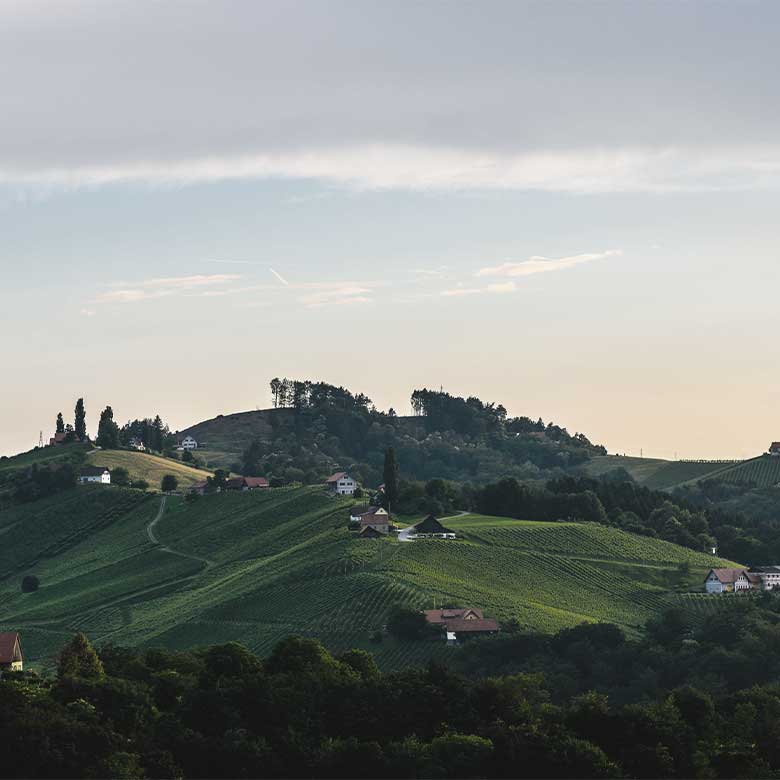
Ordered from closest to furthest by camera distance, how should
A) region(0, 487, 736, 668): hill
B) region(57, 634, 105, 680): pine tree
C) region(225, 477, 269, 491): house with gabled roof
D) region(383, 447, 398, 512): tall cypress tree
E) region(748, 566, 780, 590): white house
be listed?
region(57, 634, 105, 680): pine tree < region(0, 487, 736, 668): hill < region(748, 566, 780, 590): white house < region(383, 447, 398, 512): tall cypress tree < region(225, 477, 269, 491): house with gabled roof

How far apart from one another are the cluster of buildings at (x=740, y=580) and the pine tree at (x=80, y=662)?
211ft

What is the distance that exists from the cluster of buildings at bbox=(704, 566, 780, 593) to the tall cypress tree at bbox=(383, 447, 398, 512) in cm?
3413

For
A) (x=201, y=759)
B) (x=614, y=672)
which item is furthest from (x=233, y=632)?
(x=201, y=759)

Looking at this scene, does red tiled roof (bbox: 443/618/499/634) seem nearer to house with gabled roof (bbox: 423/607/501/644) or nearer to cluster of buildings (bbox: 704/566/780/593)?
house with gabled roof (bbox: 423/607/501/644)

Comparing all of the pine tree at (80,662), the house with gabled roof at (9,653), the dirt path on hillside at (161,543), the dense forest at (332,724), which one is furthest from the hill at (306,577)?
the dense forest at (332,724)

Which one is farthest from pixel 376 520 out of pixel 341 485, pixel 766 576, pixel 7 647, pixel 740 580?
pixel 7 647

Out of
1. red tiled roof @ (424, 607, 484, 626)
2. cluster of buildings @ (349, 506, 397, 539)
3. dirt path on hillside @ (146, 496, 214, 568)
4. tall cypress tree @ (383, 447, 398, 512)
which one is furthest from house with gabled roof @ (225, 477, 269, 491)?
red tiled roof @ (424, 607, 484, 626)

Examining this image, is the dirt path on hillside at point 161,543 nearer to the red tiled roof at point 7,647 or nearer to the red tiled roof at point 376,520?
the red tiled roof at point 376,520

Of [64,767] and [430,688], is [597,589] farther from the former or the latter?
[64,767]

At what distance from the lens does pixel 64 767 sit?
224 feet

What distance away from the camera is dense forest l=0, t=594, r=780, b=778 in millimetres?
69250

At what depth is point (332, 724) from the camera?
77250mm

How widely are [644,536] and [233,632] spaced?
50805mm

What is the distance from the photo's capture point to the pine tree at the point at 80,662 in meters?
86.4
